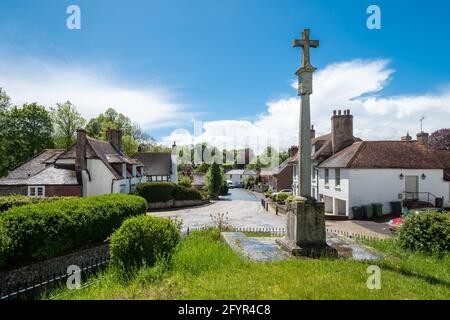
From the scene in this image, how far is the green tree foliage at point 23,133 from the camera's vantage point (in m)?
40.6

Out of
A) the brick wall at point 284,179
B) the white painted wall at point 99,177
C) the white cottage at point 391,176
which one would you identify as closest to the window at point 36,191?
the white painted wall at point 99,177

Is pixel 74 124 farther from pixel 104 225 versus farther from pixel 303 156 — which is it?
pixel 303 156

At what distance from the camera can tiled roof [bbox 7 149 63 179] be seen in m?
30.2

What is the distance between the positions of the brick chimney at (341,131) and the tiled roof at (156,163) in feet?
89.5

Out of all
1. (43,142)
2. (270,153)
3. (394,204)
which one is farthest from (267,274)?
(270,153)

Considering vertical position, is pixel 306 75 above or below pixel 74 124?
below

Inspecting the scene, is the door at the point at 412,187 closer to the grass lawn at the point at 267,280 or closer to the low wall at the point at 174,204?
the grass lawn at the point at 267,280

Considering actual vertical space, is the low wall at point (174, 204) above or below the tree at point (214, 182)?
below

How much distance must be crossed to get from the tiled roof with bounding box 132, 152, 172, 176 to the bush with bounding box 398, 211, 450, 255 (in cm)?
3913

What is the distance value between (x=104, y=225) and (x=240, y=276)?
30.9 ft

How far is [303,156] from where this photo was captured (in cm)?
1000

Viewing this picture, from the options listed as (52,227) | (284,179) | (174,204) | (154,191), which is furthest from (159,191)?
(52,227)

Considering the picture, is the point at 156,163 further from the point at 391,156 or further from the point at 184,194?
the point at 391,156

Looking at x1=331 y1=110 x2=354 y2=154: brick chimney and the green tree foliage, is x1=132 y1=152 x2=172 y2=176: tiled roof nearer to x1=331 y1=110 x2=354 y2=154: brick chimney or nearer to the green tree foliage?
→ the green tree foliage
